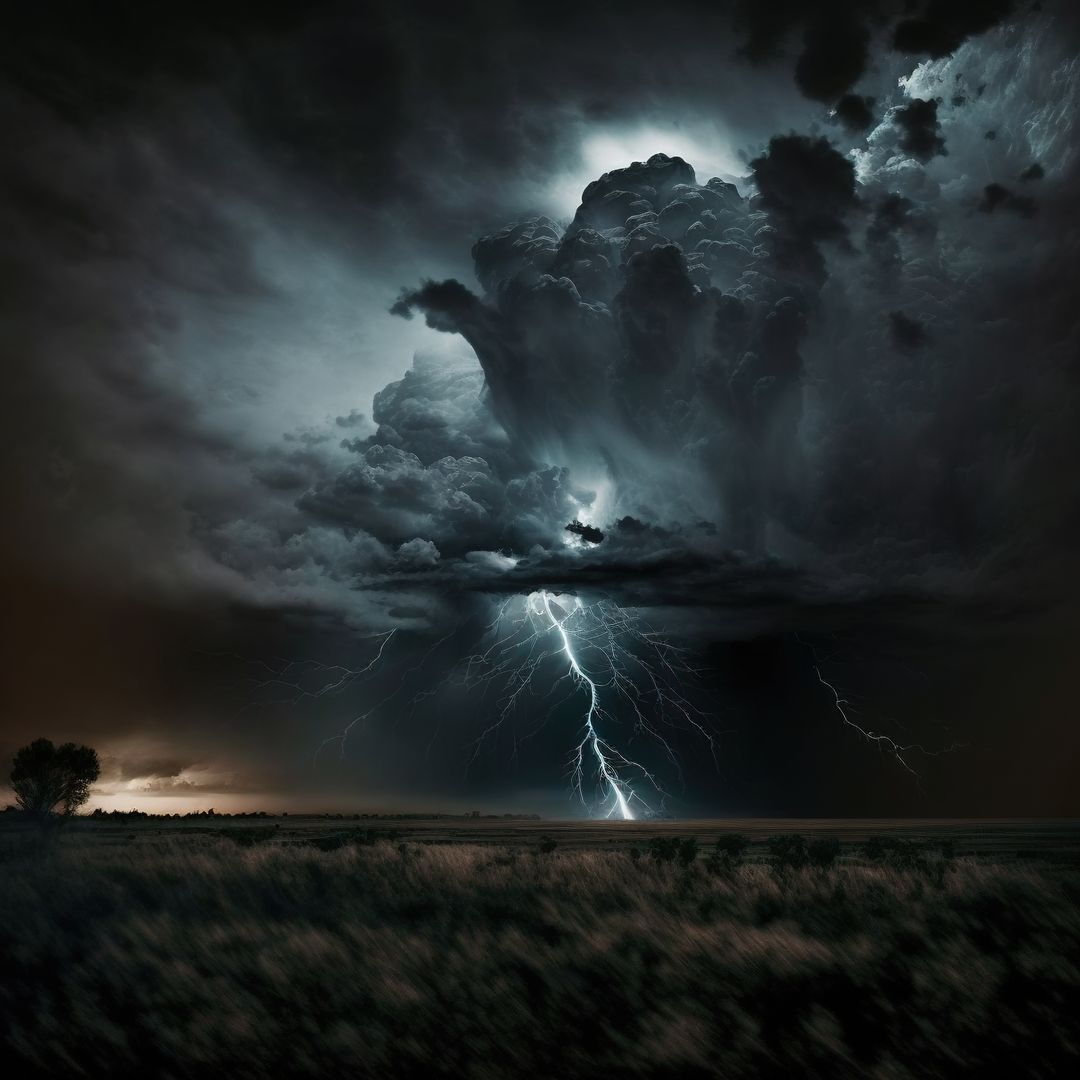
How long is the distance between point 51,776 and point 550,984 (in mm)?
41705

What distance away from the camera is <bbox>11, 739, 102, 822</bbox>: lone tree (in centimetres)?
4209

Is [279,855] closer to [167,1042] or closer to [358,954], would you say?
[358,954]

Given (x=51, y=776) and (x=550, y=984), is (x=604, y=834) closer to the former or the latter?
(x=51, y=776)

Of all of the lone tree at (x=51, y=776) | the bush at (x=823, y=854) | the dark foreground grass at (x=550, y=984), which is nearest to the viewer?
the dark foreground grass at (x=550, y=984)

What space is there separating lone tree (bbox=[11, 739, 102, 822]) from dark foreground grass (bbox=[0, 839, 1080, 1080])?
33.8m

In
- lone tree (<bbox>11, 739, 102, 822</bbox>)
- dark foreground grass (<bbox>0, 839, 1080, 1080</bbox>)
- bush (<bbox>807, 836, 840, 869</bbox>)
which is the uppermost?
lone tree (<bbox>11, 739, 102, 822</bbox>)

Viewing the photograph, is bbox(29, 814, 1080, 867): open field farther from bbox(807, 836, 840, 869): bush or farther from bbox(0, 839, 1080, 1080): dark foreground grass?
bbox(0, 839, 1080, 1080): dark foreground grass

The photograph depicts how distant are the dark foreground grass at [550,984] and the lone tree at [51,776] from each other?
33.8m

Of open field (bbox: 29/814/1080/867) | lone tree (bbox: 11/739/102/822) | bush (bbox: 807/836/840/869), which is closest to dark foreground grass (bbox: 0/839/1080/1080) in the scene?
bush (bbox: 807/836/840/869)

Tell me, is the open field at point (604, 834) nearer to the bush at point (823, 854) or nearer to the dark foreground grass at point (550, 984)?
the bush at point (823, 854)

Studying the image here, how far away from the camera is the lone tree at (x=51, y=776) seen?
4209cm

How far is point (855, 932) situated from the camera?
974 centimetres

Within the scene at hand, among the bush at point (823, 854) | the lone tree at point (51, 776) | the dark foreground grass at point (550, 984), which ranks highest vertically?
the lone tree at point (51, 776)

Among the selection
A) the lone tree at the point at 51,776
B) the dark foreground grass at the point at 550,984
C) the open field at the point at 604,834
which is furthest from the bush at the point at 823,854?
the lone tree at the point at 51,776
